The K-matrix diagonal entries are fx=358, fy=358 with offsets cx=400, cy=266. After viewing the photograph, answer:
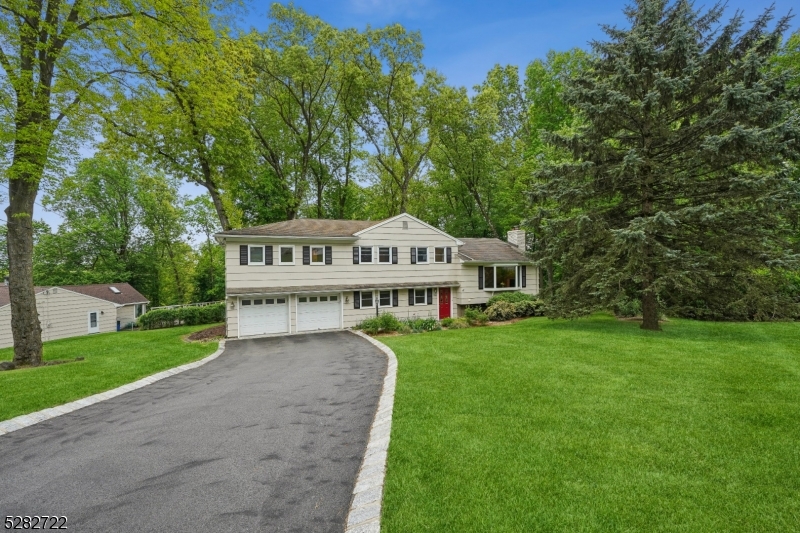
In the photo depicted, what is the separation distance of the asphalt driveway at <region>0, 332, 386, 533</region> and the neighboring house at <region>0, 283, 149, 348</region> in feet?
69.0

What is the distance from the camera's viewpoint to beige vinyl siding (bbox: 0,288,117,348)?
2197cm

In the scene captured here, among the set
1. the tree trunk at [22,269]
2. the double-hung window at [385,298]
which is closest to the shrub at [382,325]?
the double-hung window at [385,298]

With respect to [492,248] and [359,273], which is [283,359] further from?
[492,248]

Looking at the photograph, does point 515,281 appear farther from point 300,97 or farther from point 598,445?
point 300,97

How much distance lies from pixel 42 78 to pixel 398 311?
1606 centimetres

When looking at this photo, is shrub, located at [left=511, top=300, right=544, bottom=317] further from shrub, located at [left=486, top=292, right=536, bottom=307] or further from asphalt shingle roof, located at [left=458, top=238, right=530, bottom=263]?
asphalt shingle roof, located at [left=458, top=238, right=530, bottom=263]

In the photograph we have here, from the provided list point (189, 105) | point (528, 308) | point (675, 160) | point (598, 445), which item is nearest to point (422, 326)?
point (528, 308)

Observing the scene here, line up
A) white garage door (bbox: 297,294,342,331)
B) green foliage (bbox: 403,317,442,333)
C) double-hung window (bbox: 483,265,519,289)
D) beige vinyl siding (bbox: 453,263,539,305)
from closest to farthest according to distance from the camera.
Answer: green foliage (bbox: 403,317,442,333)
white garage door (bbox: 297,294,342,331)
beige vinyl siding (bbox: 453,263,539,305)
double-hung window (bbox: 483,265,519,289)

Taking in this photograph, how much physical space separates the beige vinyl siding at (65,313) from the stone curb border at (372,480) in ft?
84.4

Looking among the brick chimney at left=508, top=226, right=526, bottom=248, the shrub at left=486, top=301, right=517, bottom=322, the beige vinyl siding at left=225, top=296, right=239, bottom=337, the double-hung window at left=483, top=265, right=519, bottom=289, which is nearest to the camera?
the beige vinyl siding at left=225, top=296, right=239, bottom=337

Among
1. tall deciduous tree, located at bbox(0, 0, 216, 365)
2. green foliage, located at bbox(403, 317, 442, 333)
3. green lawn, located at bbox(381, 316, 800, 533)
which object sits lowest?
green foliage, located at bbox(403, 317, 442, 333)

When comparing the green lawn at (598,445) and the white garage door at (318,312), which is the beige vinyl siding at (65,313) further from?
the green lawn at (598,445)

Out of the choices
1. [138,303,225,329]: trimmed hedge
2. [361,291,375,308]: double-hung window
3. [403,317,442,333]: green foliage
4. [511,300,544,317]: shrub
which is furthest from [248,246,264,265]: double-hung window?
[511,300,544,317]: shrub

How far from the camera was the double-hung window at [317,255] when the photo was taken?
17895 mm
